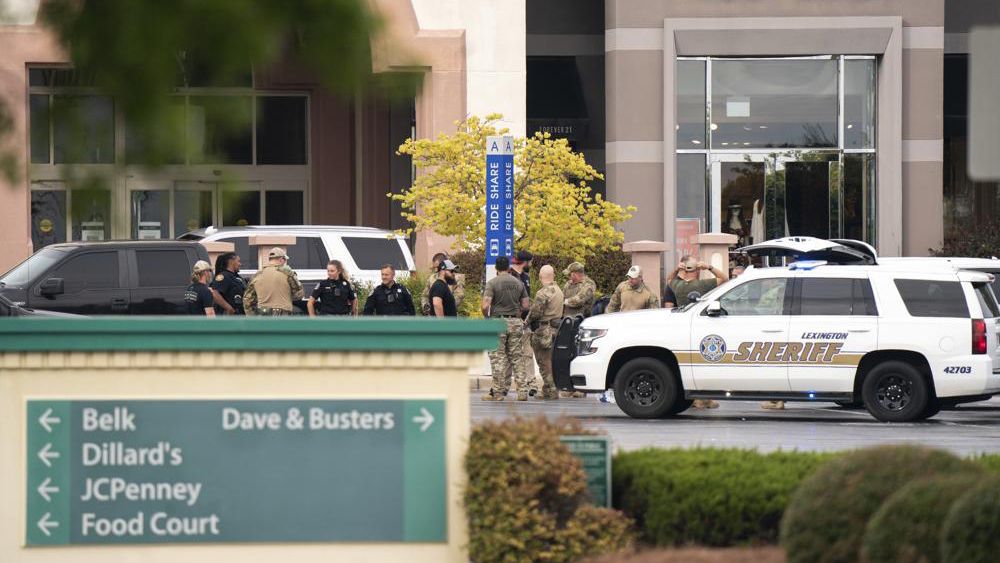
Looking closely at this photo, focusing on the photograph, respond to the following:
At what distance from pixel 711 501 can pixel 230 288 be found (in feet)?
48.8

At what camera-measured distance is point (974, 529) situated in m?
6.36

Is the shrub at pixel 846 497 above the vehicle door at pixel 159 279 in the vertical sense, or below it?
below

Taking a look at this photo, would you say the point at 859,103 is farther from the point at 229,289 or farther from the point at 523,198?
the point at 229,289

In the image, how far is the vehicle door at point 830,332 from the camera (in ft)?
63.8

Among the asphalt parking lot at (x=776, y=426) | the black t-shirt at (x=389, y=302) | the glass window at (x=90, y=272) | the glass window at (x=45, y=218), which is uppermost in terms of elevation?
the glass window at (x=45, y=218)

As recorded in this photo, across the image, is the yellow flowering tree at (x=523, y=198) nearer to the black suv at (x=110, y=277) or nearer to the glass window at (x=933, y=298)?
the black suv at (x=110, y=277)

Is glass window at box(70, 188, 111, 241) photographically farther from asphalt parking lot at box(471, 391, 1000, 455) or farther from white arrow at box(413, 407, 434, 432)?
asphalt parking lot at box(471, 391, 1000, 455)

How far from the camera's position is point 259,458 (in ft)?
28.1

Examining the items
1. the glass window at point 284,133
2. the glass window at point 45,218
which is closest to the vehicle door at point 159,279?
the glass window at point 45,218

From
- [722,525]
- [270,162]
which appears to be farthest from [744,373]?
[270,162]

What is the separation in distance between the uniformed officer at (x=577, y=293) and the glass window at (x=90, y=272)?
6235 mm

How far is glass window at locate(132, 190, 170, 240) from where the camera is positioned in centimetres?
4222

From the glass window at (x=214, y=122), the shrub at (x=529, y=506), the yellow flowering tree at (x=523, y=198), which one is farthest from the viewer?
the yellow flowering tree at (x=523, y=198)

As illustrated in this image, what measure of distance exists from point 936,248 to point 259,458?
3019 centimetres
